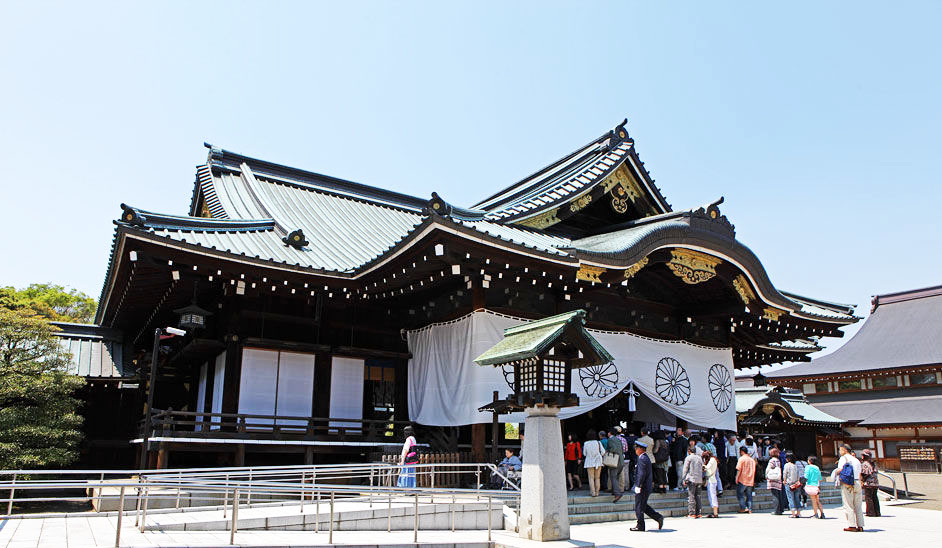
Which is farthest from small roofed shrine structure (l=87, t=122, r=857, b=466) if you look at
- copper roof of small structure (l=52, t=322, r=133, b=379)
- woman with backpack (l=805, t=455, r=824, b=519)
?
woman with backpack (l=805, t=455, r=824, b=519)

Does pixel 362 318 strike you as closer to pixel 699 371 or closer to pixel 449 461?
pixel 449 461

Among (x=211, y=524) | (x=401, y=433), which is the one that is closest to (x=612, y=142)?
(x=401, y=433)

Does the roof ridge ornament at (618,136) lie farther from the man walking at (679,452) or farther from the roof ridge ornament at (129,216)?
the roof ridge ornament at (129,216)

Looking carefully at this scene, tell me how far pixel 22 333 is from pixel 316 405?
696 cm

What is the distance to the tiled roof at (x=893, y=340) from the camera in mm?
32219

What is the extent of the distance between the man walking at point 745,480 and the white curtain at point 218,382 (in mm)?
10779

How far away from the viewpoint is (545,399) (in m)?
8.79

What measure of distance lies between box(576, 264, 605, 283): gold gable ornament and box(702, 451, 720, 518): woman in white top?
3981mm

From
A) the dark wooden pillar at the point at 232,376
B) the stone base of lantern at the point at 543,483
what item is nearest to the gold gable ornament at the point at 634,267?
the stone base of lantern at the point at 543,483

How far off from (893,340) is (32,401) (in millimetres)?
37001

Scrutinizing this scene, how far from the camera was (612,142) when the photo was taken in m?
17.0

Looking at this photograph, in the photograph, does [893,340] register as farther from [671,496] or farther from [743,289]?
[671,496]

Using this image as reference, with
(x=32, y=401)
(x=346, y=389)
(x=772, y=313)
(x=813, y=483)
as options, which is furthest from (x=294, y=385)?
(x=772, y=313)

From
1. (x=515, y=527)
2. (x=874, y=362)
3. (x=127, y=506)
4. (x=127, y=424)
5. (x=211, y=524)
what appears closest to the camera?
(x=211, y=524)
